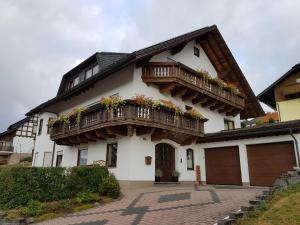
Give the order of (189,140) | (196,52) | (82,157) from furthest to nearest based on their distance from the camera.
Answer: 1. (196,52)
2. (82,157)
3. (189,140)

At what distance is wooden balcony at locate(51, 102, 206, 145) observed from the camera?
602 inches

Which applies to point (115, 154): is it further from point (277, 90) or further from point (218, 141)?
point (277, 90)

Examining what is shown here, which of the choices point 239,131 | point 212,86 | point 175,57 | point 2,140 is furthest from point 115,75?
point 2,140

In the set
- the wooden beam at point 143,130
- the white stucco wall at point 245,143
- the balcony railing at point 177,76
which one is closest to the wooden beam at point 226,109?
the balcony railing at point 177,76

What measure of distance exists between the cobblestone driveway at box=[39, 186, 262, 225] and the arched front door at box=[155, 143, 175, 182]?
17.6ft

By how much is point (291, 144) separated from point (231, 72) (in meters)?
11.2

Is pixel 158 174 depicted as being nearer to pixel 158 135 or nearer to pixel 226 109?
pixel 158 135

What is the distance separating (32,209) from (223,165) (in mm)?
12503

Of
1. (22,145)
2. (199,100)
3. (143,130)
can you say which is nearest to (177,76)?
(143,130)

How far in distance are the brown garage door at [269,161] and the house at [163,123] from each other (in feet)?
0.19

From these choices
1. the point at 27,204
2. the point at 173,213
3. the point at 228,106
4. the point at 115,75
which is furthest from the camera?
the point at 228,106

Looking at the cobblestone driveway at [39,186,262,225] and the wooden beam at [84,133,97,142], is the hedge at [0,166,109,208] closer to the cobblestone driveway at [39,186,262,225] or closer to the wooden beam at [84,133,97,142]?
the cobblestone driveway at [39,186,262,225]

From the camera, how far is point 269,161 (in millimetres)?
16656

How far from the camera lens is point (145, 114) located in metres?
15.6
